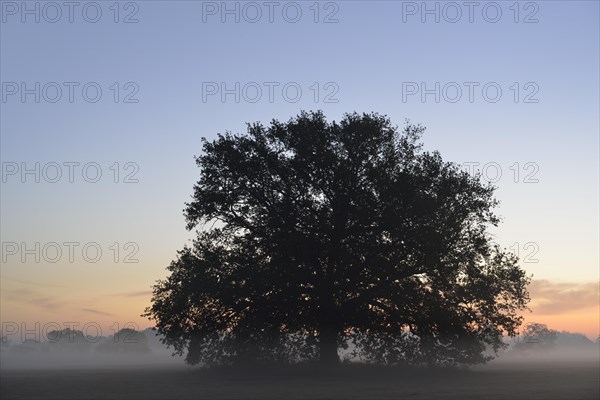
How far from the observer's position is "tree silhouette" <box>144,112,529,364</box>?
4434 centimetres

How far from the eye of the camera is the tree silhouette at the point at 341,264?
44344 mm

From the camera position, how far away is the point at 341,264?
44.7 meters

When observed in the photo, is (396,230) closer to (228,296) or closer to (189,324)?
(228,296)

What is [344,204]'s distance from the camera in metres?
45.4

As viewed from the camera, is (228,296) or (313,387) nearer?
(313,387)

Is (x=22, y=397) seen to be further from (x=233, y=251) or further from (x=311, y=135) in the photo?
(x=311, y=135)

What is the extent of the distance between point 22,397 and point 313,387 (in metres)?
11.3

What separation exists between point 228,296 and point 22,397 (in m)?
20.5

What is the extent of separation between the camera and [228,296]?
145 feet

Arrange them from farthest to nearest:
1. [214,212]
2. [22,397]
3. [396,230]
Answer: [214,212] < [396,230] < [22,397]

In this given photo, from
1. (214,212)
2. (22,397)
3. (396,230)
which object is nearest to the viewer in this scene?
(22,397)

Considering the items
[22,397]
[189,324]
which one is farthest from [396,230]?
[22,397]

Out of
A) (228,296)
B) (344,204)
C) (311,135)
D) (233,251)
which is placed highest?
(311,135)

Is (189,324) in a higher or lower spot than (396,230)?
lower
